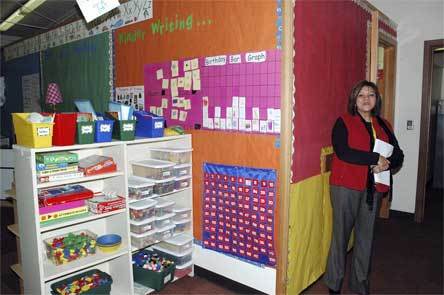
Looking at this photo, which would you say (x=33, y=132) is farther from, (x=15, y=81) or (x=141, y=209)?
(x=15, y=81)

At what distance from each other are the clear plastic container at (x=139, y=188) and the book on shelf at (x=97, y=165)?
196 mm

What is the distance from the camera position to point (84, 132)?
6.48 ft

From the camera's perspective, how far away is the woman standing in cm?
222

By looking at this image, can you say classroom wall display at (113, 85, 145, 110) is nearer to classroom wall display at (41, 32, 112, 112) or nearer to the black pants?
classroom wall display at (41, 32, 112, 112)

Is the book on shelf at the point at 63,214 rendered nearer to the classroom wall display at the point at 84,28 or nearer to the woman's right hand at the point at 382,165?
the classroom wall display at the point at 84,28

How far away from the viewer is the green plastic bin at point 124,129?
2.16 m

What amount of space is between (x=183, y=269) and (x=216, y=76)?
5.18ft

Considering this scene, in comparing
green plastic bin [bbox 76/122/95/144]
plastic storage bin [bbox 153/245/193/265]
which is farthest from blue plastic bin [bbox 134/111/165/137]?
plastic storage bin [bbox 153/245/193/265]

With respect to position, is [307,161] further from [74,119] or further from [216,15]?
[74,119]

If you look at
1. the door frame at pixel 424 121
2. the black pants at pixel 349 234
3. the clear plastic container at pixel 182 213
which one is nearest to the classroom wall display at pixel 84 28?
the clear plastic container at pixel 182 213

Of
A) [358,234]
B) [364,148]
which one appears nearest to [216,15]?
[364,148]

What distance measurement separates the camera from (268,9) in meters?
2.12

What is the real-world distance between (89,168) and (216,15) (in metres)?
1.40

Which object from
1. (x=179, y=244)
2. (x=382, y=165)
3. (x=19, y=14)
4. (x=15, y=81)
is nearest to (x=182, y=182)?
(x=179, y=244)
